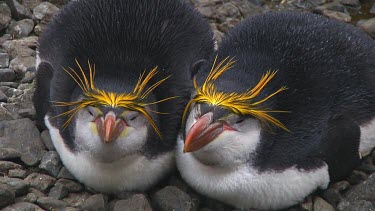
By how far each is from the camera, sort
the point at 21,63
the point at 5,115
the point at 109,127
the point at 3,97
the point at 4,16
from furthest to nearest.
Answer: the point at 4,16
the point at 21,63
the point at 3,97
the point at 5,115
the point at 109,127

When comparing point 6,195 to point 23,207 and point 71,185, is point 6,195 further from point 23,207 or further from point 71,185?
point 71,185

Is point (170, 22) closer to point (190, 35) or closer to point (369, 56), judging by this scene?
point (190, 35)

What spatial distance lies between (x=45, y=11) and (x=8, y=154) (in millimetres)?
2192

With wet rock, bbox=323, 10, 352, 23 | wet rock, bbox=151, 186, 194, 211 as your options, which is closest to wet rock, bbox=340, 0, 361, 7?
wet rock, bbox=323, 10, 352, 23

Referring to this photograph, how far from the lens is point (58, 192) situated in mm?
4758

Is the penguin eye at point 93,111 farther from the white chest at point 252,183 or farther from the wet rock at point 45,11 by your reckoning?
the wet rock at point 45,11

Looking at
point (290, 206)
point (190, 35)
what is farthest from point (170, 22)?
point (290, 206)

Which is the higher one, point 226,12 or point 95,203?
point 95,203

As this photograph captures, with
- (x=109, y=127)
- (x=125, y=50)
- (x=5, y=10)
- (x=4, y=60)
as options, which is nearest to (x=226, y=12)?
(x=5, y=10)

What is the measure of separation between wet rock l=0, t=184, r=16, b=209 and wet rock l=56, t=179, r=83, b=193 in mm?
402

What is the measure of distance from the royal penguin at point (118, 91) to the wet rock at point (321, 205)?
2.99 ft

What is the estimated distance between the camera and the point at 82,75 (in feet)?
15.8

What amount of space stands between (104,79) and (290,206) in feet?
4.39

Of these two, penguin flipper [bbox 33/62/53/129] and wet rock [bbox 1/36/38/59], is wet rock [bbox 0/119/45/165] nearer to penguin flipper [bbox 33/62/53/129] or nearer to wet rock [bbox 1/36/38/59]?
penguin flipper [bbox 33/62/53/129]
